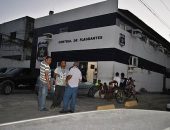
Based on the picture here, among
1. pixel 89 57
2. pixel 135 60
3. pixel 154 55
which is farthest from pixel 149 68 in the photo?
pixel 89 57

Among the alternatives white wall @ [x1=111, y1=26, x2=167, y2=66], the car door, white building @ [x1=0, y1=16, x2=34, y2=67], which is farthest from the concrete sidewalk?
white building @ [x1=0, y1=16, x2=34, y2=67]

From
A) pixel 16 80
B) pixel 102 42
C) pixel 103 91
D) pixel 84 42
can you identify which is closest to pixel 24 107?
pixel 16 80

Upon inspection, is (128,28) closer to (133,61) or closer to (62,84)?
(133,61)

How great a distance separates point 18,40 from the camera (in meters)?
31.7

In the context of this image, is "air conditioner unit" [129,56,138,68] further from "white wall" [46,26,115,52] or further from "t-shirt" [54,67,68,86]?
"t-shirt" [54,67,68,86]

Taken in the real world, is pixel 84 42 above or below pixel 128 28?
below

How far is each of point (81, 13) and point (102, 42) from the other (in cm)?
440

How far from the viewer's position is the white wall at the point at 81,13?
2105 centimetres

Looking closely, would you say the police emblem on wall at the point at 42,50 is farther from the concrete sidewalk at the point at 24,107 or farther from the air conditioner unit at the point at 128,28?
the concrete sidewalk at the point at 24,107

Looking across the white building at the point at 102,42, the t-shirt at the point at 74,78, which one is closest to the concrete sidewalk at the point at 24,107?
the t-shirt at the point at 74,78

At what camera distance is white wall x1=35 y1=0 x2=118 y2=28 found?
21.0 m

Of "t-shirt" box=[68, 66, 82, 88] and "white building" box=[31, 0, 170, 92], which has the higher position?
"white building" box=[31, 0, 170, 92]

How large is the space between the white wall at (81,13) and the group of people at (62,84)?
12996 millimetres

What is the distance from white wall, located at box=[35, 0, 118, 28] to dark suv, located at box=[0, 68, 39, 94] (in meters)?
8.81
